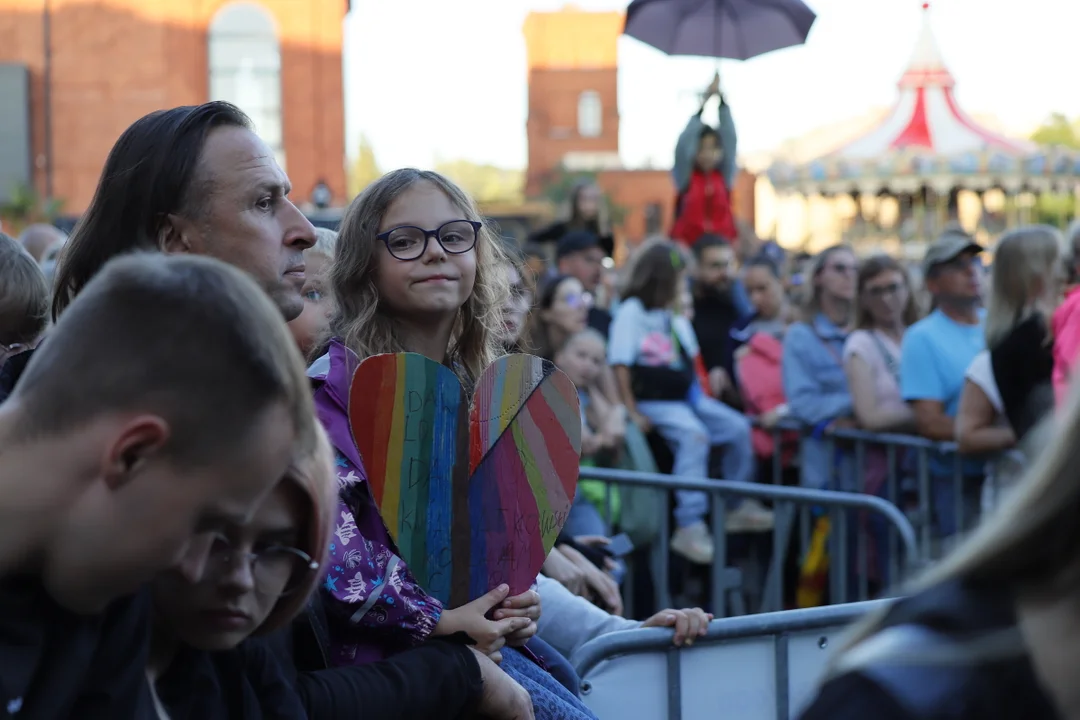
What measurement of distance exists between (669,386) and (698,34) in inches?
206

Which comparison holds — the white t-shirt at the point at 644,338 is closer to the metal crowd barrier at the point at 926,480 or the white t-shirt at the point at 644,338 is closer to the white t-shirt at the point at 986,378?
the metal crowd barrier at the point at 926,480

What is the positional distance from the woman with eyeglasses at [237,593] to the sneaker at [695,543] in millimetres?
4447

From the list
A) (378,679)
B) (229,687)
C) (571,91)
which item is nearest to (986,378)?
(378,679)

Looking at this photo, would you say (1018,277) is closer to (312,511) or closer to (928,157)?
(312,511)

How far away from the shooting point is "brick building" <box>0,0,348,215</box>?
1240 inches

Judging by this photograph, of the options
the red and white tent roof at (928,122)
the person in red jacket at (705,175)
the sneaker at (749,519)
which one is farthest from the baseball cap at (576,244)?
the red and white tent roof at (928,122)

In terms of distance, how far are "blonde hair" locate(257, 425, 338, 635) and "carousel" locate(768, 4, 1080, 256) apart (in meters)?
23.6

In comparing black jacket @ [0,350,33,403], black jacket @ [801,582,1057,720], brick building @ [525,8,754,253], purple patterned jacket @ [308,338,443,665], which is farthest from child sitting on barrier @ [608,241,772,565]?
brick building @ [525,8,754,253]

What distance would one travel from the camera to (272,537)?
152 centimetres

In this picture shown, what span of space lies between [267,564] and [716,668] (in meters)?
1.77

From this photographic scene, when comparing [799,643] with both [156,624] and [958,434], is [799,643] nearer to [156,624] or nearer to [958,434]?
[156,624]

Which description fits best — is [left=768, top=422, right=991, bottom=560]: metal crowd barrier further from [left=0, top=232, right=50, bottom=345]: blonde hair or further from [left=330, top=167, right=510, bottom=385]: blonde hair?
[left=0, top=232, right=50, bottom=345]: blonde hair

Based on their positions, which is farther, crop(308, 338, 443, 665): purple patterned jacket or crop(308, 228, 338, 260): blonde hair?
crop(308, 228, 338, 260): blonde hair

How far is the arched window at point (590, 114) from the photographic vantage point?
2377 inches
